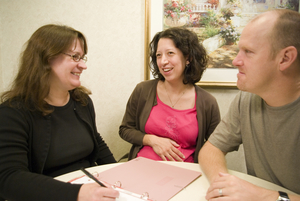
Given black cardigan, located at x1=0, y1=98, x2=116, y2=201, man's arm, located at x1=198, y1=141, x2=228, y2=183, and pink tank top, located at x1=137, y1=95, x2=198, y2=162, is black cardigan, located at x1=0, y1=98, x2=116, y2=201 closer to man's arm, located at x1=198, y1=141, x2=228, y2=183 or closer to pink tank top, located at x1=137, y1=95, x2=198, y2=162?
pink tank top, located at x1=137, y1=95, x2=198, y2=162

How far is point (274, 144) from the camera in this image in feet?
3.38

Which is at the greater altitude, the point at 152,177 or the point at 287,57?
the point at 287,57

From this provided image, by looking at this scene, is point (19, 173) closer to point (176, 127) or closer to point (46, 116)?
point (46, 116)

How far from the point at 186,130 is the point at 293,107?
72cm

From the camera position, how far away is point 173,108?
5.41 feet

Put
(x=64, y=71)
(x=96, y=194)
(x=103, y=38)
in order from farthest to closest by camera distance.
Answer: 1. (x=103, y=38)
2. (x=64, y=71)
3. (x=96, y=194)

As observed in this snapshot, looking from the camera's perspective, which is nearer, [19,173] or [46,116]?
[19,173]

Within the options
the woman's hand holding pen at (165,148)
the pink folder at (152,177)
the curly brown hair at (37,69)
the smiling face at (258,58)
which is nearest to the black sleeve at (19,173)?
the curly brown hair at (37,69)

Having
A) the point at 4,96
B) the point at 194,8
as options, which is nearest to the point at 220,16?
the point at 194,8

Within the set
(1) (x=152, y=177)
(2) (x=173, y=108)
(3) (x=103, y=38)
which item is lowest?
(1) (x=152, y=177)

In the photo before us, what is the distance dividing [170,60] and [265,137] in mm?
882

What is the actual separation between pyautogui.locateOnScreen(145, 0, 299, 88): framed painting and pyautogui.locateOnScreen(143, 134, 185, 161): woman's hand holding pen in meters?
0.78

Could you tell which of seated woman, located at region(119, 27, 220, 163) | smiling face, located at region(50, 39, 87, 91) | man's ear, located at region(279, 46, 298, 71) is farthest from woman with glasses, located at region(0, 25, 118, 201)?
man's ear, located at region(279, 46, 298, 71)

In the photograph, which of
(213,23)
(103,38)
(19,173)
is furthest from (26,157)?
(213,23)
